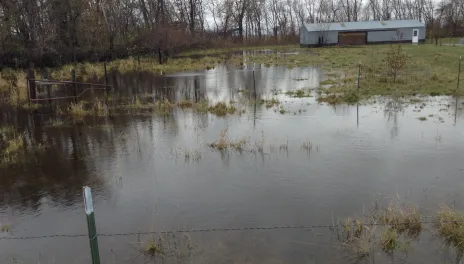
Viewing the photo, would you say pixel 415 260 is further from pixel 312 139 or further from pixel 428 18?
pixel 428 18

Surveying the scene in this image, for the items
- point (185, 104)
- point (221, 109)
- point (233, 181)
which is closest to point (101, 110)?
point (185, 104)

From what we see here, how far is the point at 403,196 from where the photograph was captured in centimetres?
692

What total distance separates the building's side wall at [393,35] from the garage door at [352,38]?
718mm

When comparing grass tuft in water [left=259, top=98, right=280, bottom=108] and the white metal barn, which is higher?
the white metal barn

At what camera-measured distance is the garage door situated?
51625 millimetres

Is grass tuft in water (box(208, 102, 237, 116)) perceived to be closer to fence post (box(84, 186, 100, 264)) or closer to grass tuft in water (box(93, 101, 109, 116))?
grass tuft in water (box(93, 101, 109, 116))

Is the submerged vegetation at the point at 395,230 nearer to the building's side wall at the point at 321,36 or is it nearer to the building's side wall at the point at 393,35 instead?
the building's side wall at the point at 321,36

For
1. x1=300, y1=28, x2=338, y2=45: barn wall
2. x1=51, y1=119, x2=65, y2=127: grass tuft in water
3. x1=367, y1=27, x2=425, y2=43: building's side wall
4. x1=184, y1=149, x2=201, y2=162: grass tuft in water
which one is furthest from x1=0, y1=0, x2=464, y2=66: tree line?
x1=184, y1=149, x2=201, y2=162: grass tuft in water

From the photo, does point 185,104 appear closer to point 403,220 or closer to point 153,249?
point 153,249

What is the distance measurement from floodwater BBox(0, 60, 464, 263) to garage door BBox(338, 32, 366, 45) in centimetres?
4008

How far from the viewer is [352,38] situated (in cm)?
5172

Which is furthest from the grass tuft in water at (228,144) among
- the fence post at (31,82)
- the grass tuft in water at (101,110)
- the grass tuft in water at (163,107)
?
the fence post at (31,82)

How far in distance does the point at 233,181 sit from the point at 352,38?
157 feet

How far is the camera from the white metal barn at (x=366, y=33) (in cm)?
5028
